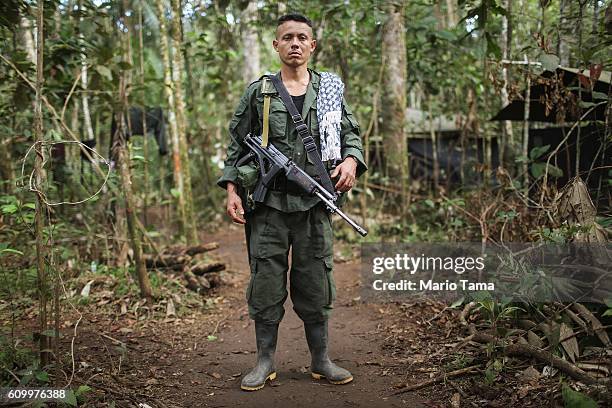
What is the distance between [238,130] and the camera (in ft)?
11.0

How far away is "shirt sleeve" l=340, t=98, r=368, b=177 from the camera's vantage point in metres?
3.27

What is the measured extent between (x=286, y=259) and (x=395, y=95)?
5.16 m

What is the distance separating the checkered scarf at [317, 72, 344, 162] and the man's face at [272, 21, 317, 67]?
0.85 ft

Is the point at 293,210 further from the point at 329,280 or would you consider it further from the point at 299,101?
the point at 299,101

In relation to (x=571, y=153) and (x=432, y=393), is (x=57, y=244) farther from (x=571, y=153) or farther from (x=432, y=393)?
(x=571, y=153)

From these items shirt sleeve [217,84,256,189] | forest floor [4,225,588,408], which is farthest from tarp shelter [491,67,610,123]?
shirt sleeve [217,84,256,189]

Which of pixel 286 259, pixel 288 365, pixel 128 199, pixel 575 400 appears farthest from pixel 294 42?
pixel 575 400

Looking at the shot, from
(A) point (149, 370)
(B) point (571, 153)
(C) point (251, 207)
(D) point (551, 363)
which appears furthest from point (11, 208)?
(B) point (571, 153)

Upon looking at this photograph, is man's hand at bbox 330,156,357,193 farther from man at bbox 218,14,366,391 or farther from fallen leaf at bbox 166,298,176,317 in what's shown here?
fallen leaf at bbox 166,298,176,317

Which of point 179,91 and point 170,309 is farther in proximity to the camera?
point 179,91

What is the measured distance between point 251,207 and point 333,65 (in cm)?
704

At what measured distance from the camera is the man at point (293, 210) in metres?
3.19

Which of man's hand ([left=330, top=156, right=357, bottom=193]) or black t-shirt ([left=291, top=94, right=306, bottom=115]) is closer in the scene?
man's hand ([left=330, top=156, right=357, bottom=193])

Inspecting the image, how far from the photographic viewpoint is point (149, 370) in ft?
11.7
